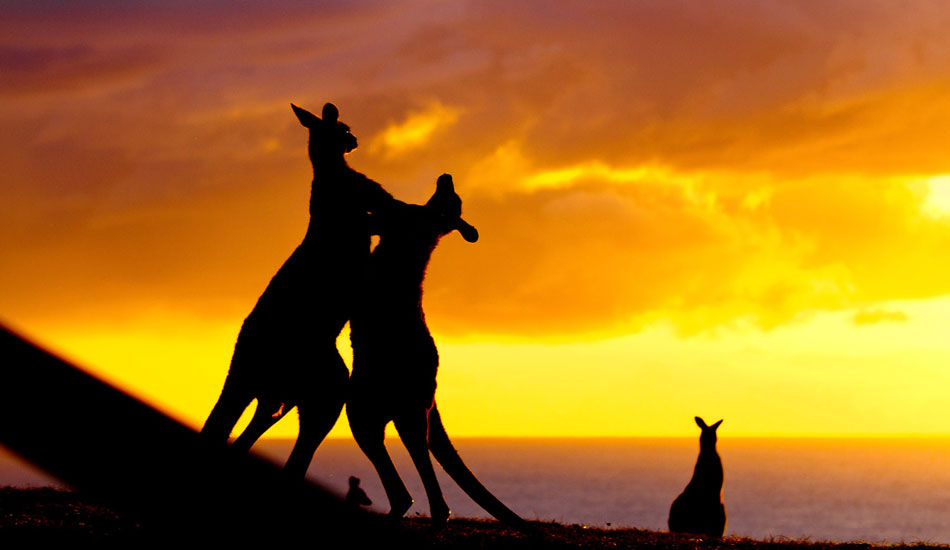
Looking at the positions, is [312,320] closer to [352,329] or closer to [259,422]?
[352,329]

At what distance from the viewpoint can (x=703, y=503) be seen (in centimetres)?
1772

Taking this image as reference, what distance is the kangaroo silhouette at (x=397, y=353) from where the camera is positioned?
936 cm

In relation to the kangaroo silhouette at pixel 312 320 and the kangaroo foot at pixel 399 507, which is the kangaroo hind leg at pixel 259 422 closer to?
the kangaroo silhouette at pixel 312 320

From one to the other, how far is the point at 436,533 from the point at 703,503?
353 inches

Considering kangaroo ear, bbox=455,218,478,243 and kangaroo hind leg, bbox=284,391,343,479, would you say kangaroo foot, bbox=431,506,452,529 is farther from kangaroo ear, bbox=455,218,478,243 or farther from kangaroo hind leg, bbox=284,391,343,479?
kangaroo ear, bbox=455,218,478,243

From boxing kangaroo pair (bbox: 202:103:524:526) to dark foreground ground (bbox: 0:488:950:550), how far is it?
707 millimetres

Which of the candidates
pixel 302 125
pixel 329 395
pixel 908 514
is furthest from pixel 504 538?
pixel 908 514

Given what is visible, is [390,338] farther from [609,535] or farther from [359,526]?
[359,526]

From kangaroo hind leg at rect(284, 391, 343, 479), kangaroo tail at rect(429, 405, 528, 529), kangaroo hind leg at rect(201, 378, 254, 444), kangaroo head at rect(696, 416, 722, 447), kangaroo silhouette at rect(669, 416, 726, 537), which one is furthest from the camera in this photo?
kangaroo head at rect(696, 416, 722, 447)

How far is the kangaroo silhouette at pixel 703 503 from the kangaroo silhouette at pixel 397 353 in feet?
29.6

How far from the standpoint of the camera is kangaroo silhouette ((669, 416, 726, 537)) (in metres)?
17.6

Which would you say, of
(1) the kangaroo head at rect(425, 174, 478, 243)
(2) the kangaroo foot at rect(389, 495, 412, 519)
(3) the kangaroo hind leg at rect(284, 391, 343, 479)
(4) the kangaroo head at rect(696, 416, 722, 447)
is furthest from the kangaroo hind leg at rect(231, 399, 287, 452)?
(4) the kangaroo head at rect(696, 416, 722, 447)

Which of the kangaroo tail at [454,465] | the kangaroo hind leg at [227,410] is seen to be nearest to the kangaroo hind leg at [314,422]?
the kangaroo hind leg at [227,410]

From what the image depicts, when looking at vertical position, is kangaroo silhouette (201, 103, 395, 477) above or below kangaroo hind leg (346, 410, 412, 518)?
above
